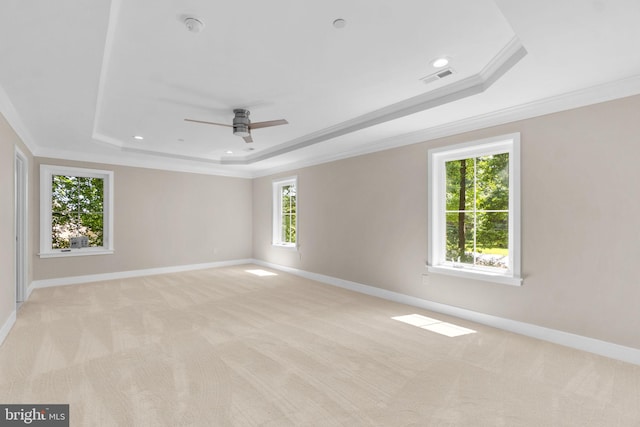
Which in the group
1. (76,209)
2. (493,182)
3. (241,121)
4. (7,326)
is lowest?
(7,326)

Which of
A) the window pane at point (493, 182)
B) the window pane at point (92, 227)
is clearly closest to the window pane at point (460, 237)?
the window pane at point (493, 182)

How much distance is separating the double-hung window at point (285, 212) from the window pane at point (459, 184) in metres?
3.48

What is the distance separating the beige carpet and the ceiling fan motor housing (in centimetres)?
232

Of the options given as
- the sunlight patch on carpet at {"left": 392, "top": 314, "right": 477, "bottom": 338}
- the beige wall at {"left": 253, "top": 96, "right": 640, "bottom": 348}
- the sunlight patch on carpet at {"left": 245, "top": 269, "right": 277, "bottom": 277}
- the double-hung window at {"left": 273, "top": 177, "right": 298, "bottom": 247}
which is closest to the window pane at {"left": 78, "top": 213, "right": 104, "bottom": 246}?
the sunlight patch on carpet at {"left": 245, "top": 269, "right": 277, "bottom": 277}

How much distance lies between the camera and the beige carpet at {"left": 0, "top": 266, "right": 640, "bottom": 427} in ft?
6.28

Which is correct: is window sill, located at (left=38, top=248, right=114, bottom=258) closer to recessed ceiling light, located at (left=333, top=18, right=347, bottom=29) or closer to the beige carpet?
the beige carpet

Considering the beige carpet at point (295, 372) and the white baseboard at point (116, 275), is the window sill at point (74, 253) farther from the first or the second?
the beige carpet at point (295, 372)

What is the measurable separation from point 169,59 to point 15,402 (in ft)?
8.95

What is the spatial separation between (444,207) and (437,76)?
1.85 m

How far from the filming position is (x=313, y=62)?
103 inches

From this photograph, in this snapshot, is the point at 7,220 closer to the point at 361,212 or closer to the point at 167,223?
the point at 167,223

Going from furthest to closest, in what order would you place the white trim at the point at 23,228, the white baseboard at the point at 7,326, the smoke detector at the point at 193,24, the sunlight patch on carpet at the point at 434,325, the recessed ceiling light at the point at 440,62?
the white trim at the point at 23,228
the sunlight patch on carpet at the point at 434,325
the white baseboard at the point at 7,326
the recessed ceiling light at the point at 440,62
the smoke detector at the point at 193,24

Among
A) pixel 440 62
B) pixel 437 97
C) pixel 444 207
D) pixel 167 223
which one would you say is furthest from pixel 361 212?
pixel 167 223

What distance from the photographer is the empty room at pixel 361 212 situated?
6.47ft
